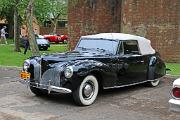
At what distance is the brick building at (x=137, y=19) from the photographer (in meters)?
18.2

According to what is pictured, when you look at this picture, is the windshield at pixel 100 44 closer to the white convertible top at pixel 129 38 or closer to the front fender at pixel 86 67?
the white convertible top at pixel 129 38

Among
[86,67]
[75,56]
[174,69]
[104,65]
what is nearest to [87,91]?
[86,67]

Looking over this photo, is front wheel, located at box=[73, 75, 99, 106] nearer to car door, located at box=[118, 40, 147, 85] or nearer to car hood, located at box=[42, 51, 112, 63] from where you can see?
car hood, located at box=[42, 51, 112, 63]

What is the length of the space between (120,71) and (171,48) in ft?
28.8

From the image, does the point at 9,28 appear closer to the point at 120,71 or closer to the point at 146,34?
the point at 146,34

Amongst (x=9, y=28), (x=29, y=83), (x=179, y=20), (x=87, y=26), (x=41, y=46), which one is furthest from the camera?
(x=9, y=28)

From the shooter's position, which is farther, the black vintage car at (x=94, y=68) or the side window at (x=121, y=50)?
the side window at (x=121, y=50)

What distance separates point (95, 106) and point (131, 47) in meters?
2.71

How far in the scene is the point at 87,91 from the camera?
901 centimetres

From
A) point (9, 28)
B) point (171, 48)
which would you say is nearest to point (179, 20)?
point (171, 48)

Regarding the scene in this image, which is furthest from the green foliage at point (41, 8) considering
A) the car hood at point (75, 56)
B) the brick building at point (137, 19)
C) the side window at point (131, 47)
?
the car hood at point (75, 56)

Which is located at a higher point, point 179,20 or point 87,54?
point 179,20

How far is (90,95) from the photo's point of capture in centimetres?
913

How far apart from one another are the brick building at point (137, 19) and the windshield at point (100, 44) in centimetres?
811
